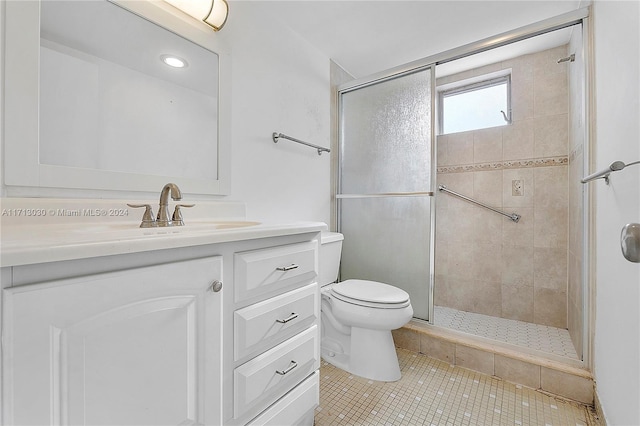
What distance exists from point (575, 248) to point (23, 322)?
8.04 feet

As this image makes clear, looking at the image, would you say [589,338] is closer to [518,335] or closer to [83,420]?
[518,335]

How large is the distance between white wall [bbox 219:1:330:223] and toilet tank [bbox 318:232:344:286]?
0.26 meters

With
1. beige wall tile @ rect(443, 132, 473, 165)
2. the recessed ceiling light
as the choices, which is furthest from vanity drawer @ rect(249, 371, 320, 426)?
beige wall tile @ rect(443, 132, 473, 165)

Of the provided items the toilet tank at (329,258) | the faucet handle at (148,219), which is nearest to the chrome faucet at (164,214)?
the faucet handle at (148,219)

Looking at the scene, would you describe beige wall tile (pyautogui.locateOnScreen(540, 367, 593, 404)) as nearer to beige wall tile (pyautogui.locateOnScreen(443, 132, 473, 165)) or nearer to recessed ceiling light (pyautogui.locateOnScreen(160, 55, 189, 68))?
beige wall tile (pyautogui.locateOnScreen(443, 132, 473, 165))

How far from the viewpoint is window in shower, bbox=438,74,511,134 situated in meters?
2.33

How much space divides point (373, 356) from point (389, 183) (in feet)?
3.76

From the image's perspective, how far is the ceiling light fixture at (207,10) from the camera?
1253mm

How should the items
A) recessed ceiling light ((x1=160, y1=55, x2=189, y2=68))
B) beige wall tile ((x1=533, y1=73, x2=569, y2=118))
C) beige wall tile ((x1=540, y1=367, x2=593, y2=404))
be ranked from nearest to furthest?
recessed ceiling light ((x1=160, y1=55, x2=189, y2=68)) → beige wall tile ((x1=540, y1=367, x2=593, y2=404)) → beige wall tile ((x1=533, y1=73, x2=569, y2=118))

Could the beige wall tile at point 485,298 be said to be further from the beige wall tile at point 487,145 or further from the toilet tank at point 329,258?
the toilet tank at point 329,258

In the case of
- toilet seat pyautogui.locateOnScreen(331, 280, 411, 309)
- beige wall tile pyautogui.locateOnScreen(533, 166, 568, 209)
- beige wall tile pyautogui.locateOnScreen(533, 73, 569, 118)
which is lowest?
toilet seat pyautogui.locateOnScreen(331, 280, 411, 309)

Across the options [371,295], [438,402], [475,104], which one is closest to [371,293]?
[371,295]

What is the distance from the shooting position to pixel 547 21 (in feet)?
4.98

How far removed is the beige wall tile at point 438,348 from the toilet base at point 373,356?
0.31m
